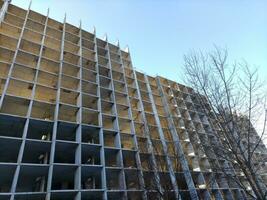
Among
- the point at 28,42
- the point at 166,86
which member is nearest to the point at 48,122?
the point at 28,42

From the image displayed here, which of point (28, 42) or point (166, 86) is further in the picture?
point (166, 86)

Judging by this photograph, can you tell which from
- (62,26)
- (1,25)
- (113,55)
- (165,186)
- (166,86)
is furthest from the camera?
(166,86)

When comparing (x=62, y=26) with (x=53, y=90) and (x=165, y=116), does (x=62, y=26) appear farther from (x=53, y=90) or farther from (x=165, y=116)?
(x=165, y=116)

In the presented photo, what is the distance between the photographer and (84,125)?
1470cm

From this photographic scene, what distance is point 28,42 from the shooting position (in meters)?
17.0

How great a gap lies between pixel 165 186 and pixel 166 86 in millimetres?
16711

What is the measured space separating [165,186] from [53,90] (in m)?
11.1

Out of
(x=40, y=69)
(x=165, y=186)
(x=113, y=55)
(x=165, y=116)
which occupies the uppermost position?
(x=113, y=55)

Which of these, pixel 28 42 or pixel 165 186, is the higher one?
pixel 28 42

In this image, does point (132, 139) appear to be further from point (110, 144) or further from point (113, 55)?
point (113, 55)

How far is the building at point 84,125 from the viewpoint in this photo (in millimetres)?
11344

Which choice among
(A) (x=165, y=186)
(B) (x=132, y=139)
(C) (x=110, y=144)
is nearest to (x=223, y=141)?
(A) (x=165, y=186)

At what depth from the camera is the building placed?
37.2 feet

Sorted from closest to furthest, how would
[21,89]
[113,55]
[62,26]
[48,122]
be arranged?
[48,122] < [21,89] < [62,26] < [113,55]
